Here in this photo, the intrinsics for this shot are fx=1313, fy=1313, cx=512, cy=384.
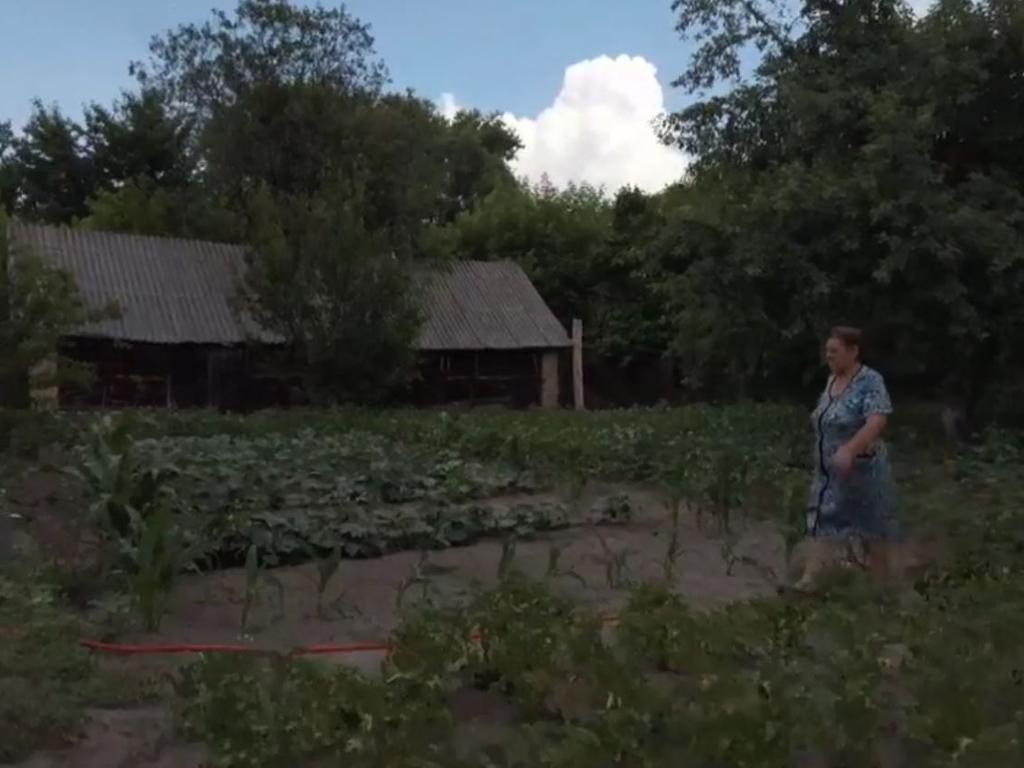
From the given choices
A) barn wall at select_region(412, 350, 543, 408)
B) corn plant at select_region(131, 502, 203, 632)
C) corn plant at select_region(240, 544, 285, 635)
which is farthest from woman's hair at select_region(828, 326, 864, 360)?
barn wall at select_region(412, 350, 543, 408)

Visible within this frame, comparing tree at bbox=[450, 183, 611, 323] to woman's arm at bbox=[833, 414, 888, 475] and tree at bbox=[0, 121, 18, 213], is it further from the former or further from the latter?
woman's arm at bbox=[833, 414, 888, 475]

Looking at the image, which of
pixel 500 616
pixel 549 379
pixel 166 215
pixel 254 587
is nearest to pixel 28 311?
pixel 254 587

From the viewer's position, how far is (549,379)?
2906cm

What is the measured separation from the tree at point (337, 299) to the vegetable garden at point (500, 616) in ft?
29.4

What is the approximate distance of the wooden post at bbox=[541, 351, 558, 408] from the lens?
28.8 meters

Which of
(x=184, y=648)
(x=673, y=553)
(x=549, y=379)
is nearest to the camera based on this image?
(x=184, y=648)

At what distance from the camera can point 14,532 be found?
7961 mm

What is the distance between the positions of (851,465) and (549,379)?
2269 cm

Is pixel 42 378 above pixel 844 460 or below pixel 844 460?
above

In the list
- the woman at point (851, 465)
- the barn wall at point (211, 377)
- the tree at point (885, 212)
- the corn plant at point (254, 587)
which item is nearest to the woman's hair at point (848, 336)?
the woman at point (851, 465)

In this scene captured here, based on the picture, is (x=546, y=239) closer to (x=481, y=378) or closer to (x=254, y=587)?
(x=481, y=378)

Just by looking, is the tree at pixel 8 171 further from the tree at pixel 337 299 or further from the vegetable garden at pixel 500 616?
the vegetable garden at pixel 500 616

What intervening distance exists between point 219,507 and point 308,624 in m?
2.18

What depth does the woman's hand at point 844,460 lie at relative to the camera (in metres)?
6.29
